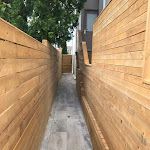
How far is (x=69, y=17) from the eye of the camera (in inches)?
233

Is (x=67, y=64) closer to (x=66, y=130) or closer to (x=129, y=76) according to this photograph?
(x=66, y=130)

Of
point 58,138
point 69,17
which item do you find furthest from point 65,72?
point 58,138

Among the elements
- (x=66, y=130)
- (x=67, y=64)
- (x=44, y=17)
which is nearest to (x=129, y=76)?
(x=66, y=130)

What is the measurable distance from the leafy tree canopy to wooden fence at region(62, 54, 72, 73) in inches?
404

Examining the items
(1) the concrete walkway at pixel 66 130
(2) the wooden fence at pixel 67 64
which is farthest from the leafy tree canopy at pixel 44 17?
(2) the wooden fence at pixel 67 64

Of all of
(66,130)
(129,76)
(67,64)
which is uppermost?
(129,76)

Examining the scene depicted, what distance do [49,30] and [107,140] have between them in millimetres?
4743

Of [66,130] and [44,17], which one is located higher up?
[44,17]

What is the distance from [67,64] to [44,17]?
37.0 ft

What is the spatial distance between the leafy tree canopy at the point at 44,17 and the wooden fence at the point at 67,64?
33.7 feet

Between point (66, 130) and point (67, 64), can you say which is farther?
point (67, 64)

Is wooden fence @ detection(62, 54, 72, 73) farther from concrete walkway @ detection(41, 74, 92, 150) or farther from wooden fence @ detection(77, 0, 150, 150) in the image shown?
wooden fence @ detection(77, 0, 150, 150)

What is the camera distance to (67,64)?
17.0 metres

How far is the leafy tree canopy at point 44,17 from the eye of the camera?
5438 millimetres
